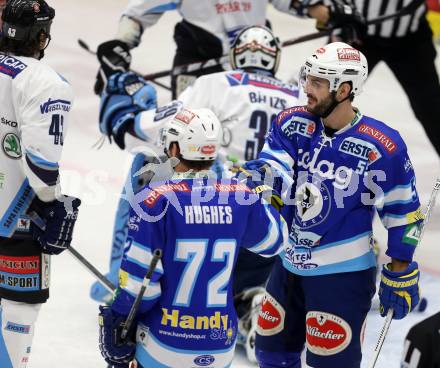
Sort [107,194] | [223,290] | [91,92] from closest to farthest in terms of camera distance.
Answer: [223,290] < [107,194] < [91,92]

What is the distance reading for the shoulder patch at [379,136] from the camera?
11.7 ft

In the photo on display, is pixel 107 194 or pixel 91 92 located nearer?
pixel 107 194

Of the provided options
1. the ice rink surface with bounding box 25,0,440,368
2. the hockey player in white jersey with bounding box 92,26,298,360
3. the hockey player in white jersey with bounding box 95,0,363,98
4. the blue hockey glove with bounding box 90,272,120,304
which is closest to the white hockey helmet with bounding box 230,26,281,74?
the hockey player in white jersey with bounding box 92,26,298,360

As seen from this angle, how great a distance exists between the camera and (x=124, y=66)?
5.24m

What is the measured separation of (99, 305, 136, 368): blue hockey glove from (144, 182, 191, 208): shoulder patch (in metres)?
0.36

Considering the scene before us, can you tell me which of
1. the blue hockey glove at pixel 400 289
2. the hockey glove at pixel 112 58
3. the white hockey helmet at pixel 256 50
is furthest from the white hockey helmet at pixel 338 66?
the hockey glove at pixel 112 58

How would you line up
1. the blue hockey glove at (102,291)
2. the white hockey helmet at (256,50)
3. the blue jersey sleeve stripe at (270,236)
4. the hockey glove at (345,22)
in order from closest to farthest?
the blue jersey sleeve stripe at (270,236) < the white hockey helmet at (256,50) < the blue hockey glove at (102,291) < the hockey glove at (345,22)

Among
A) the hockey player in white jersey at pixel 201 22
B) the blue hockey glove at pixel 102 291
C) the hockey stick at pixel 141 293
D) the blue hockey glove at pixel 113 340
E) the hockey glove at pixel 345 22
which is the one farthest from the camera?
the hockey glove at pixel 345 22

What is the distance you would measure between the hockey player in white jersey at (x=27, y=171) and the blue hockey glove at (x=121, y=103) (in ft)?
3.42

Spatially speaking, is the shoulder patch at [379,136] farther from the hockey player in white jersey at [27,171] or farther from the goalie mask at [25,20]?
the goalie mask at [25,20]

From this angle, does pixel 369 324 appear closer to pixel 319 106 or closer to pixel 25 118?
pixel 319 106

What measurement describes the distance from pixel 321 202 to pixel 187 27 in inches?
88.1

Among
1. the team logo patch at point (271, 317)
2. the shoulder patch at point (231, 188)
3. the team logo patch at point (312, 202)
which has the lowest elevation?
the team logo patch at point (271, 317)

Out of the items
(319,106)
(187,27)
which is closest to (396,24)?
(187,27)
